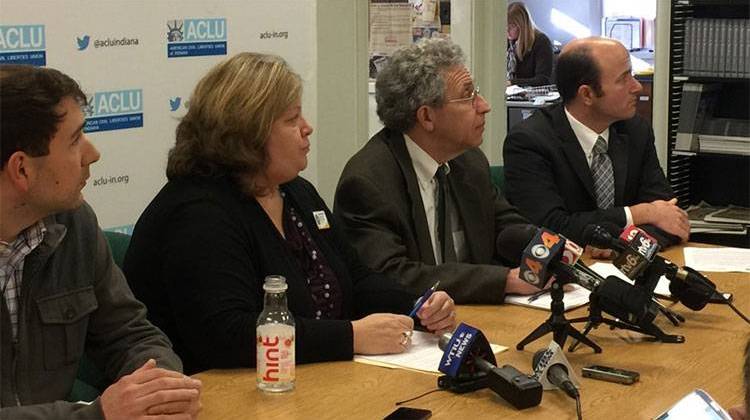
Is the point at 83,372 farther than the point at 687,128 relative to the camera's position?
No

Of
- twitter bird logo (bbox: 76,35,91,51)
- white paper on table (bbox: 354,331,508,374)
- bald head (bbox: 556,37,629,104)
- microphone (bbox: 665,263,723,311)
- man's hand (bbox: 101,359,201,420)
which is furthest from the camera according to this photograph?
bald head (bbox: 556,37,629,104)

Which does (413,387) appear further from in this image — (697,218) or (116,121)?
(697,218)

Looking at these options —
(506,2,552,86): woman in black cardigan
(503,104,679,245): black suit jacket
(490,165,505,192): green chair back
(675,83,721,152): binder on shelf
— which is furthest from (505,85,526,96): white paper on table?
(490,165,505,192): green chair back

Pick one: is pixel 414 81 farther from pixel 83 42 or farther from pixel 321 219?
pixel 83 42

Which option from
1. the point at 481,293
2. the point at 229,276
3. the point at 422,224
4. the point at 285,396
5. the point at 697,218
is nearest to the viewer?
the point at 285,396

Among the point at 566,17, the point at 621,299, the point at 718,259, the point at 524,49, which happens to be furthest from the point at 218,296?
the point at 566,17

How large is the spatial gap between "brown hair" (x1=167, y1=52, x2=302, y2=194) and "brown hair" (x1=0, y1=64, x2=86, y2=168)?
55 centimetres

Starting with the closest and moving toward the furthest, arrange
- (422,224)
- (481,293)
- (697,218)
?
1. (481,293)
2. (422,224)
3. (697,218)

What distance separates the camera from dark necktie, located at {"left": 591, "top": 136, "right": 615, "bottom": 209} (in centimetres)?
393

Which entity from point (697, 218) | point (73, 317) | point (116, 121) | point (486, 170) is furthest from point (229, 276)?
point (697, 218)

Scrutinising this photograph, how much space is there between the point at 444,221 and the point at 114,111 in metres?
1.03

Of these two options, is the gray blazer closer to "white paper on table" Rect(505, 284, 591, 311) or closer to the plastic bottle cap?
the plastic bottle cap

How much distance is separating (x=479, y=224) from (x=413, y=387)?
1.21 metres

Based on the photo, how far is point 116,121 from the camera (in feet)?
10.6
